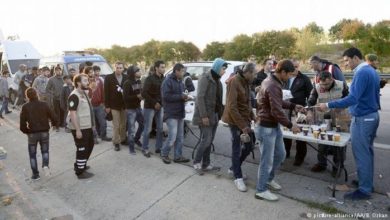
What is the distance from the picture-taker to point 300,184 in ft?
16.7

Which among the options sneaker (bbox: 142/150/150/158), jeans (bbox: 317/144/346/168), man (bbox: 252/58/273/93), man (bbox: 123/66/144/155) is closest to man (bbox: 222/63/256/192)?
jeans (bbox: 317/144/346/168)

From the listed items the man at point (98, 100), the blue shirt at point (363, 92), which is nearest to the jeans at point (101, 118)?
the man at point (98, 100)

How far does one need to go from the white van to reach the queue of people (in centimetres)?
911

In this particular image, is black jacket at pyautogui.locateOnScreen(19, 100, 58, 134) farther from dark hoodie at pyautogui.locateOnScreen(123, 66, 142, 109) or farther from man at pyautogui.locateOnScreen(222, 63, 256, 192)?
man at pyautogui.locateOnScreen(222, 63, 256, 192)

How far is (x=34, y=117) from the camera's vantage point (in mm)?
5957

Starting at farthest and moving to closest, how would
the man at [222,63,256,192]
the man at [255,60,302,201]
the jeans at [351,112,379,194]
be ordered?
the man at [222,63,256,192]
the jeans at [351,112,379,194]
the man at [255,60,302,201]

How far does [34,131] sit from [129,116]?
1.75 metres

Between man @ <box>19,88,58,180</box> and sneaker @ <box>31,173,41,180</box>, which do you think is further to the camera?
sneaker @ <box>31,173,41,180</box>

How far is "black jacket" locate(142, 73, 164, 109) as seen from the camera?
6.35 meters

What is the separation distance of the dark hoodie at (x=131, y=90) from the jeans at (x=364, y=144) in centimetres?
399

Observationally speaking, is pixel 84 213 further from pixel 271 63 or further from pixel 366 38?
pixel 366 38

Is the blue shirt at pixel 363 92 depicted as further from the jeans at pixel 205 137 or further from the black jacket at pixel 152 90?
the black jacket at pixel 152 90

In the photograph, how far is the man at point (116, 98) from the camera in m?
7.02

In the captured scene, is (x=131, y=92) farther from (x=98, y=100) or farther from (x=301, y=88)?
(x=301, y=88)
